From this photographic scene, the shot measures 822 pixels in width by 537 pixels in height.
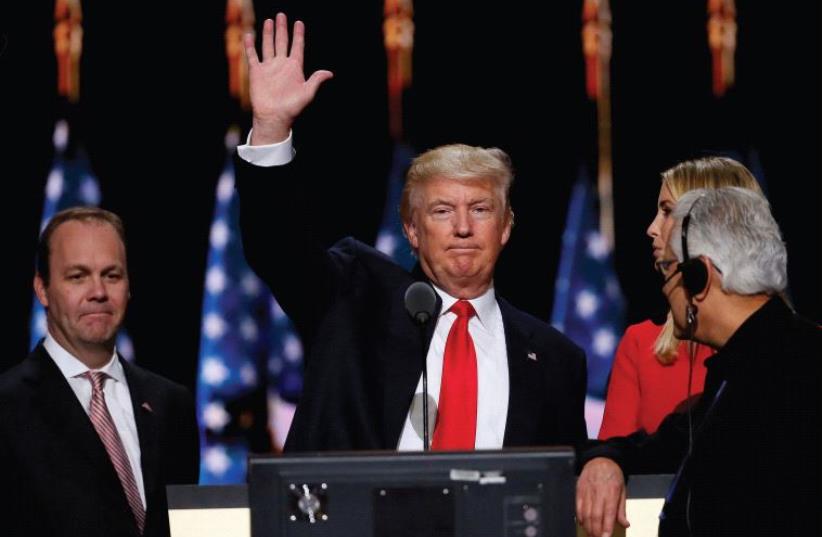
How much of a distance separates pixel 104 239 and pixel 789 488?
5.22ft

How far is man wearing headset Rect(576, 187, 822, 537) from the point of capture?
175 centimetres

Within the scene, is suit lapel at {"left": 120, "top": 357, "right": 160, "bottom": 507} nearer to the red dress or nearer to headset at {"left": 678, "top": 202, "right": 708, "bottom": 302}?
the red dress

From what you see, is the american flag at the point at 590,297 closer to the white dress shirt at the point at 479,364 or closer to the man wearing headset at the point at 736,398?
the white dress shirt at the point at 479,364

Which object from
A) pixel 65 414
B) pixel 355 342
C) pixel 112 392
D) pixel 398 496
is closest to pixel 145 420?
pixel 112 392

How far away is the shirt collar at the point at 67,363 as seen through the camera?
260cm

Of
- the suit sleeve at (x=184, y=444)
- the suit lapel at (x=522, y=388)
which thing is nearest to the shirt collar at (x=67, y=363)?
the suit sleeve at (x=184, y=444)

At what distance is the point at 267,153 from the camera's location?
2.15 m

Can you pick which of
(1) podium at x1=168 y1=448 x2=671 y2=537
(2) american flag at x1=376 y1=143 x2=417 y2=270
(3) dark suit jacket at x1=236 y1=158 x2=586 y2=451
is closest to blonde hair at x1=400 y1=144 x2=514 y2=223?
(3) dark suit jacket at x1=236 y1=158 x2=586 y2=451

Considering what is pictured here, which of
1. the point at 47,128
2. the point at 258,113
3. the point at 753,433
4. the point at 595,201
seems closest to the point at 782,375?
the point at 753,433

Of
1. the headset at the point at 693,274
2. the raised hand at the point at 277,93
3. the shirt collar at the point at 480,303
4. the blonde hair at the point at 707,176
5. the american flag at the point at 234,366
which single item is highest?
the raised hand at the point at 277,93

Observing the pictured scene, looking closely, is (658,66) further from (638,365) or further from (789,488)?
(789,488)

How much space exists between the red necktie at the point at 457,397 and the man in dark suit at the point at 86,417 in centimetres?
60

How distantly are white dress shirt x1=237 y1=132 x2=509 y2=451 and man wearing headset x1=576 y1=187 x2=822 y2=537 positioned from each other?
13.6 inches

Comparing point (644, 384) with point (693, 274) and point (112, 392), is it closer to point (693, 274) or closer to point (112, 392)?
point (693, 274)
